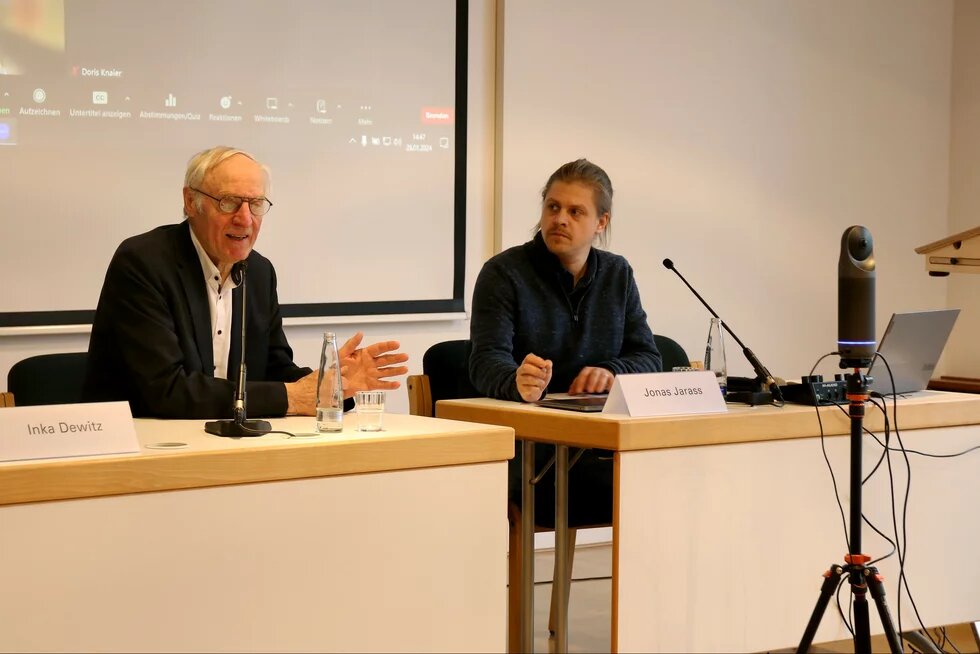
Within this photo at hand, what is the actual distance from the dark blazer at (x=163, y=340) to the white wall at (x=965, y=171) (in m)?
3.65

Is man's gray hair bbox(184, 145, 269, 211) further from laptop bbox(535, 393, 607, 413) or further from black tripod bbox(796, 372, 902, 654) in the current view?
black tripod bbox(796, 372, 902, 654)

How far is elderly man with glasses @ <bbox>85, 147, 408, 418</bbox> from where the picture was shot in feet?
7.37

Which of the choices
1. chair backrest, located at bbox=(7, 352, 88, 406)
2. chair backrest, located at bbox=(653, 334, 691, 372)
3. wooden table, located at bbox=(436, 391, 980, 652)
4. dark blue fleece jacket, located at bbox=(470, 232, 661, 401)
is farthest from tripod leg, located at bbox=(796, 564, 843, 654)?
chair backrest, located at bbox=(7, 352, 88, 406)

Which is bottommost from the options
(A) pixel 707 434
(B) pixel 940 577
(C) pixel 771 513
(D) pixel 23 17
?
(B) pixel 940 577

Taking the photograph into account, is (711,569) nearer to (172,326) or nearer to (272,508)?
(272,508)

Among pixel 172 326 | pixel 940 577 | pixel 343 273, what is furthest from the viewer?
pixel 343 273

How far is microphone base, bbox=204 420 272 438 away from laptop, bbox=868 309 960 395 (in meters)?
1.38

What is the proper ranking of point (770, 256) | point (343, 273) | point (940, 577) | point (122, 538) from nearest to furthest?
point (122, 538)
point (940, 577)
point (343, 273)
point (770, 256)

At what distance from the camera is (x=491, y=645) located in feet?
6.70

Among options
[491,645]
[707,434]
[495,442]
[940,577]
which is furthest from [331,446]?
[940,577]

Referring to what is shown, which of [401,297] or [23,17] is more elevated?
[23,17]

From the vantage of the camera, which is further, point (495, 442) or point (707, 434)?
point (707, 434)

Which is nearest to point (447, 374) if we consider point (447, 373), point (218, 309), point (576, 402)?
point (447, 373)

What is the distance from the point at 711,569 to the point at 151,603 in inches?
45.4
